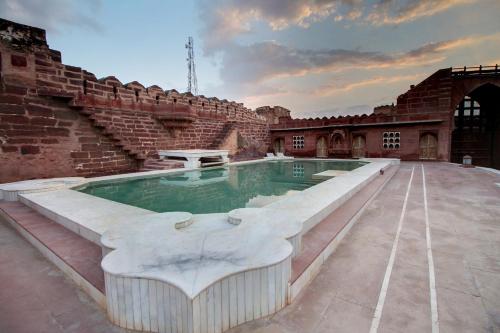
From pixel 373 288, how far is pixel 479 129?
2340 cm

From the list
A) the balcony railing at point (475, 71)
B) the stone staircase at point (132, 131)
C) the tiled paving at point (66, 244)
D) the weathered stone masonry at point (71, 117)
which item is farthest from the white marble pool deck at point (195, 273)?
the balcony railing at point (475, 71)

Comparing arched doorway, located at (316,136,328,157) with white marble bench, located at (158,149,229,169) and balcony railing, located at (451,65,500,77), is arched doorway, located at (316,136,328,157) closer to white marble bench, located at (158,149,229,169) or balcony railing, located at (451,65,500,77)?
balcony railing, located at (451,65,500,77)

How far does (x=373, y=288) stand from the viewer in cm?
210

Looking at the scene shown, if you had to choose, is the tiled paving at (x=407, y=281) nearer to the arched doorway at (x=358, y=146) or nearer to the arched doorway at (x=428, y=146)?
the arched doorway at (x=428, y=146)

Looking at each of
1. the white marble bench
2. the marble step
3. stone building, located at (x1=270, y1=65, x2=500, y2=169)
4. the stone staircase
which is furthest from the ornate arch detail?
the marble step

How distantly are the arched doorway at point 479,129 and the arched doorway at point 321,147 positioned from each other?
32.6 ft

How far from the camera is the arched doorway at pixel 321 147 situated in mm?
16797

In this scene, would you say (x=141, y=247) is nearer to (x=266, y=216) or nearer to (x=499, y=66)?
(x=266, y=216)

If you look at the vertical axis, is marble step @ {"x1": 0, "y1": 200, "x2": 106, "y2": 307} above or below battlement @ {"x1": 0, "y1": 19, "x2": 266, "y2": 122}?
below

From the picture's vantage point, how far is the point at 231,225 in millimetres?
2816

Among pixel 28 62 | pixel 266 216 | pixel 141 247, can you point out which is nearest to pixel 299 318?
pixel 266 216

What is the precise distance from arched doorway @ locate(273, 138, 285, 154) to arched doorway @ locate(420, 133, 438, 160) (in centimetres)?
879

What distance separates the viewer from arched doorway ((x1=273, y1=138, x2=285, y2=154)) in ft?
60.6

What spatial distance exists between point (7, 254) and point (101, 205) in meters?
1.19
